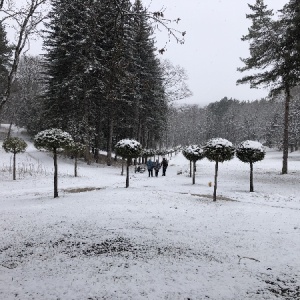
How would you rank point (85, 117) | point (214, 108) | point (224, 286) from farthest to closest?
point (214, 108), point (85, 117), point (224, 286)

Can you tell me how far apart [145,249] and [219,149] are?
8.52 meters

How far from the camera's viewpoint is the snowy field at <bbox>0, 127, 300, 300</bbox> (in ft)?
14.9

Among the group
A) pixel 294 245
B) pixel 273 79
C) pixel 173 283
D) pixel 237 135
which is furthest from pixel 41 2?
pixel 237 135

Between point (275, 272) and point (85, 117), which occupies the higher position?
point (85, 117)

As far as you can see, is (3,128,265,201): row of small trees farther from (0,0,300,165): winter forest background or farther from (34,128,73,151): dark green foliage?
(0,0,300,165): winter forest background

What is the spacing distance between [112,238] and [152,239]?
0.99 meters

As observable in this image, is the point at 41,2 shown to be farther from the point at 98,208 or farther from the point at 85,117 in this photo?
the point at 85,117

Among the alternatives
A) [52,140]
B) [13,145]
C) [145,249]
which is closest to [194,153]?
[52,140]

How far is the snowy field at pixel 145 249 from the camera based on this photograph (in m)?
4.53

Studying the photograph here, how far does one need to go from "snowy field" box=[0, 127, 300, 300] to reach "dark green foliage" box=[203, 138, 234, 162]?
248 centimetres

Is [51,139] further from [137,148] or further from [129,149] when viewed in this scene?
[137,148]

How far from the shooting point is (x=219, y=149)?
13.7m

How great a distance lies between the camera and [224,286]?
4660 millimetres

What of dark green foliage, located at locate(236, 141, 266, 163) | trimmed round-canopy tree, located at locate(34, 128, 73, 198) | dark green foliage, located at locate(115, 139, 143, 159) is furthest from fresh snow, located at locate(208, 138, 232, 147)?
trimmed round-canopy tree, located at locate(34, 128, 73, 198)
